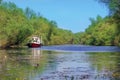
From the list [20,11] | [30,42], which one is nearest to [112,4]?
[20,11]

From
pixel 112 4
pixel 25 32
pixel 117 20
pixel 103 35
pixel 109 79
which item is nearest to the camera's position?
pixel 109 79

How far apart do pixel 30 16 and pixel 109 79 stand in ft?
548

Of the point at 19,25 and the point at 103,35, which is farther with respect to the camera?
the point at 103,35

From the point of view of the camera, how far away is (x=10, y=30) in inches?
4860

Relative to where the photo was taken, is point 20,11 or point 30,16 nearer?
point 20,11

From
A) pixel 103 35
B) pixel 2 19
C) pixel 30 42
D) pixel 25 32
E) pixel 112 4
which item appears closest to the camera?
pixel 112 4

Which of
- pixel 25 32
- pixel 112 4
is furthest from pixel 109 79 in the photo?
pixel 25 32

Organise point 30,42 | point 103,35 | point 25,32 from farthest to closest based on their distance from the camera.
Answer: point 103,35
point 30,42
point 25,32

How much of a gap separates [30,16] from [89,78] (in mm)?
165725

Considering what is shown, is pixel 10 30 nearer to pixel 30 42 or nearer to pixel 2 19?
pixel 2 19

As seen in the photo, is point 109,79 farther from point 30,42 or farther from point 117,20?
point 30,42

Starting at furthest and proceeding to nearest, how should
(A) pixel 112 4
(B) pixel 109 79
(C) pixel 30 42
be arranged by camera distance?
(C) pixel 30 42 < (A) pixel 112 4 < (B) pixel 109 79

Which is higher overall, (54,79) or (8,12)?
(8,12)

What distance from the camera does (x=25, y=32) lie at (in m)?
132
